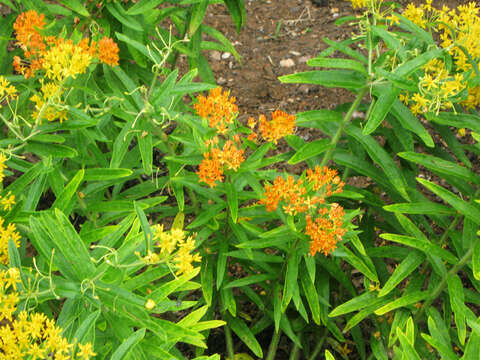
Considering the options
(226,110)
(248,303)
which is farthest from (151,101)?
(248,303)

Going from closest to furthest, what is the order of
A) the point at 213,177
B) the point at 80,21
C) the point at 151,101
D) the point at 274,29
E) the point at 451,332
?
the point at 213,177 < the point at 151,101 < the point at 451,332 < the point at 80,21 < the point at 274,29

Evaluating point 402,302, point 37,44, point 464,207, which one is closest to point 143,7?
point 37,44

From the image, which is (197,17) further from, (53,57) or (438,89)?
(438,89)

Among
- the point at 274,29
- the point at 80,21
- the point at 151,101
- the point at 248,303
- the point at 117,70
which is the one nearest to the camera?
the point at 151,101

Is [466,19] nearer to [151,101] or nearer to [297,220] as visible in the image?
[297,220]

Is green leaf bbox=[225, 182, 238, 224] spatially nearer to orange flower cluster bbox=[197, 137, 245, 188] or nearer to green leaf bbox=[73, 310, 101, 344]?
orange flower cluster bbox=[197, 137, 245, 188]

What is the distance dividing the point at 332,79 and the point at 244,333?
51.0 inches

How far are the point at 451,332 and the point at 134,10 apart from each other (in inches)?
80.1

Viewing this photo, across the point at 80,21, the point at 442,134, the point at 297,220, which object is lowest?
the point at 442,134

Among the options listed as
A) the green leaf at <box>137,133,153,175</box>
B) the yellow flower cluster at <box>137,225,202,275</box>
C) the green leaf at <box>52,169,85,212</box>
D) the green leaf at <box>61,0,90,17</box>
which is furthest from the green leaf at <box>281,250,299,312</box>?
the green leaf at <box>61,0,90,17</box>

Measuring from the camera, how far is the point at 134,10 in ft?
7.72

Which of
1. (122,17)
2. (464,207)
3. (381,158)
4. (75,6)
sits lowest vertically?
(464,207)

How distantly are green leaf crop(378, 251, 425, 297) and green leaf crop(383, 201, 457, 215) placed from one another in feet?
0.66

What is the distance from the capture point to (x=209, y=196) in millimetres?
2211
